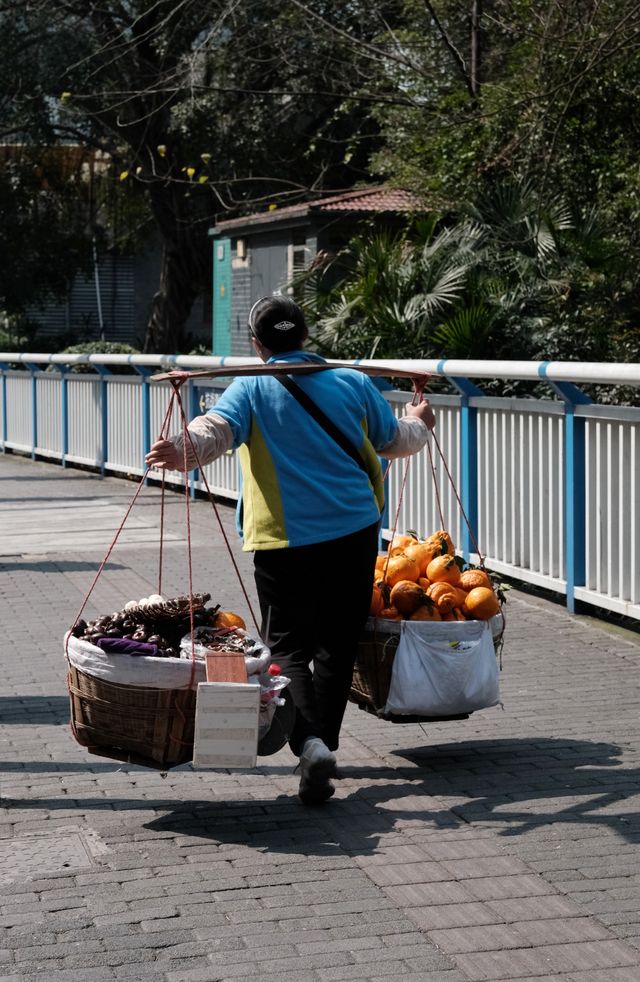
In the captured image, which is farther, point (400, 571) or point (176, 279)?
point (176, 279)

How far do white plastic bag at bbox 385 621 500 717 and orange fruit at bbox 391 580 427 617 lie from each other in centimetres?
16

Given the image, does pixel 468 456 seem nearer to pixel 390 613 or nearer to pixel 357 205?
pixel 390 613

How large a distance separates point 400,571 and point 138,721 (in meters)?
1.45

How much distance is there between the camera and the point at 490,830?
498 centimetres

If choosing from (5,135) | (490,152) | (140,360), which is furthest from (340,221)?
(5,135)

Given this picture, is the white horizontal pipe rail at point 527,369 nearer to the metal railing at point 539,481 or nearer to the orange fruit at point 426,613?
the metal railing at point 539,481

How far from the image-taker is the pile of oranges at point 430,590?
5879 millimetres

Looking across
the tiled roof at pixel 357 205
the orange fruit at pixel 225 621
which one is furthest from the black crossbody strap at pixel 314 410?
the tiled roof at pixel 357 205

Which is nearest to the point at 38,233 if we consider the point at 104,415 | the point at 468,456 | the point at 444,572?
the point at 104,415

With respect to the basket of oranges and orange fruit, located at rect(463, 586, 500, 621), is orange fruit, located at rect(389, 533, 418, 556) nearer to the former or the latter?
the basket of oranges

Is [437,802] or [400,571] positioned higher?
[400,571]

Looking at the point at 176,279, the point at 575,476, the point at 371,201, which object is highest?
the point at 371,201

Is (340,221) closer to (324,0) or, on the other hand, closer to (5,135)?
(324,0)

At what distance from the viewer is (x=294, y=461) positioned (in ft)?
17.5
